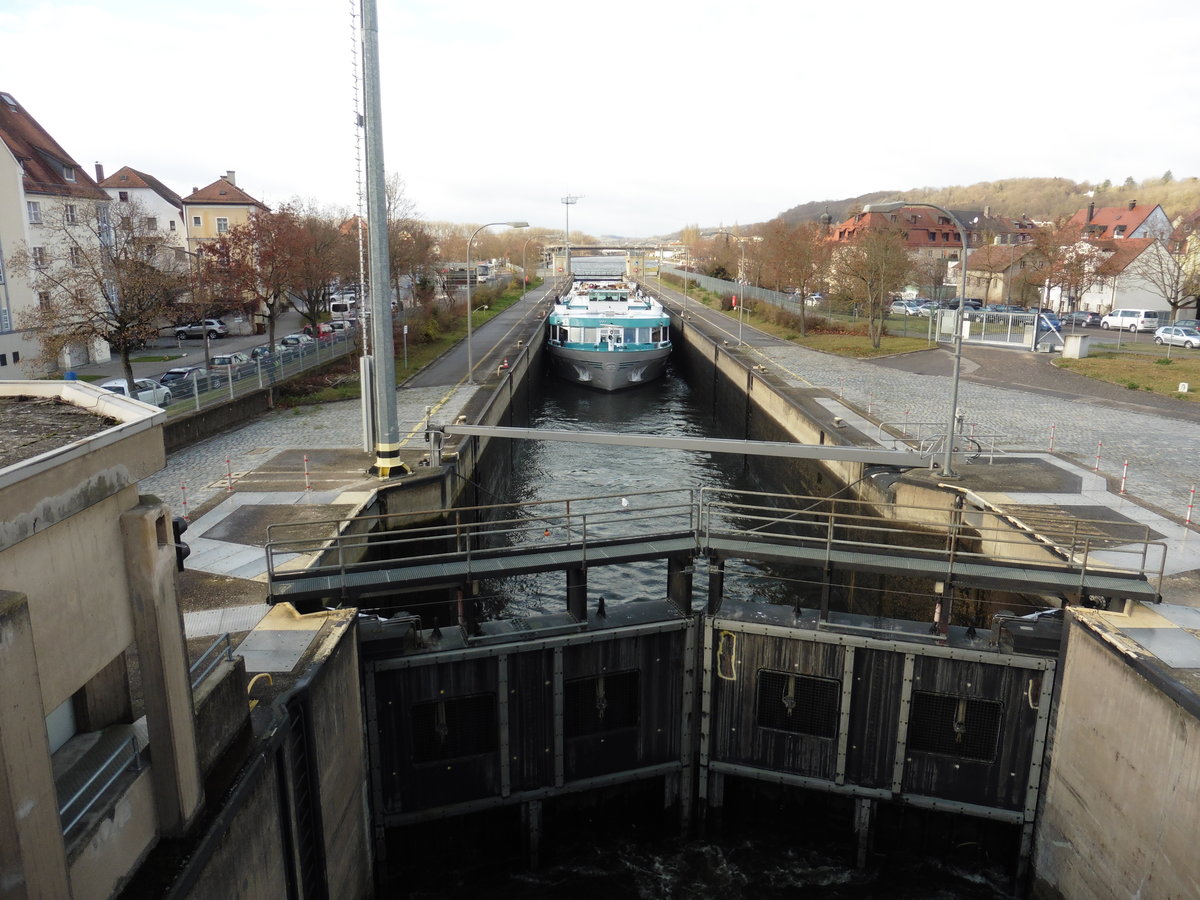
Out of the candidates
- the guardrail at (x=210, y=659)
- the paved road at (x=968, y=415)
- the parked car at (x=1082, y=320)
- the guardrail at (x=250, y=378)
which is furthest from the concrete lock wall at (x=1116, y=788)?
the parked car at (x=1082, y=320)

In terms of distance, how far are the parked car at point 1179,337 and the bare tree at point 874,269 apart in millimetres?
15018

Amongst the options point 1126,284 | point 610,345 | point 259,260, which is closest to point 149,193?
point 259,260

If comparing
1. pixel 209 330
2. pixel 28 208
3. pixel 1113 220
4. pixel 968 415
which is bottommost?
pixel 209 330

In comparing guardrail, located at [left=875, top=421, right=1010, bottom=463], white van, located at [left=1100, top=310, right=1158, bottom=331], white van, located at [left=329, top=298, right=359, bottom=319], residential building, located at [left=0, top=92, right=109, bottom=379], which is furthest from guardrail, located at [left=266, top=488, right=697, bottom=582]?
white van, located at [left=1100, top=310, right=1158, bottom=331]

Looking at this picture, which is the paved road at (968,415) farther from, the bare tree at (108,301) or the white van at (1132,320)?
the white van at (1132,320)

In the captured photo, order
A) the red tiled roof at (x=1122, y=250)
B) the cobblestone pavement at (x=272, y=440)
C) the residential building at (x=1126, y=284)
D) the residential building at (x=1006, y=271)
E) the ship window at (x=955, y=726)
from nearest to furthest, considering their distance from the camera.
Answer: the ship window at (x=955, y=726) → the cobblestone pavement at (x=272, y=440) → the red tiled roof at (x=1122, y=250) → the residential building at (x=1126, y=284) → the residential building at (x=1006, y=271)

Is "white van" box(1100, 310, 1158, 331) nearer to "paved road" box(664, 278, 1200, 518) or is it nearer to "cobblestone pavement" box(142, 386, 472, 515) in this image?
"paved road" box(664, 278, 1200, 518)

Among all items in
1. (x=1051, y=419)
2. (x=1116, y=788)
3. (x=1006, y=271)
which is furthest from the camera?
(x=1006, y=271)

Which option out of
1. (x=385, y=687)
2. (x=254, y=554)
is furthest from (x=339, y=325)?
(x=385, y=687)

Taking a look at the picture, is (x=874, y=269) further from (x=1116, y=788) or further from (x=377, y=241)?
(x=1116, y=788)

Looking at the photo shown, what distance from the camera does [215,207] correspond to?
7362 centimetres

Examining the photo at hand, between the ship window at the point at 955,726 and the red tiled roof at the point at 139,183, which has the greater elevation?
the red tiled roof at the point at 139,183

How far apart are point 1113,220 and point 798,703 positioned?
8671cm

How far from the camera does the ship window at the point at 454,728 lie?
12633 mm
